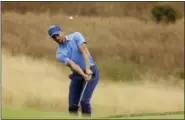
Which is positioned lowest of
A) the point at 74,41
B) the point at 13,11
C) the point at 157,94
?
the point at 157,94

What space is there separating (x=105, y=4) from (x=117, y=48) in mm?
1483

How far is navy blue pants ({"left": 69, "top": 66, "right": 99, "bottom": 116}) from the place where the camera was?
17.8 ft

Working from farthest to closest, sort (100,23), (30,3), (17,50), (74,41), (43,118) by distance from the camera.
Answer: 1. (100,23)
2. (30,3)
3. (17,50)
4. (74,41)
5. (43,118)

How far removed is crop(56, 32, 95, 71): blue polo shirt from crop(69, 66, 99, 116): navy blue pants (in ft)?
0.44

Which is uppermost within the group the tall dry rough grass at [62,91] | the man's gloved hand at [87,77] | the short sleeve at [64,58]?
the short sleeve at [64,58]

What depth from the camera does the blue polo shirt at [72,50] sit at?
5398 mm

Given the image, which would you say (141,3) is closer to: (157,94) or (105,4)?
(105,4)

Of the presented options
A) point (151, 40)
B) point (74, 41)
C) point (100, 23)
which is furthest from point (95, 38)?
point (74, 41)

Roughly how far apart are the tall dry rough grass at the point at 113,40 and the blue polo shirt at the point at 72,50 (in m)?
8.06

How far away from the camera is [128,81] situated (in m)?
15.9

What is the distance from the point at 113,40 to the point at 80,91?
11.8 metres

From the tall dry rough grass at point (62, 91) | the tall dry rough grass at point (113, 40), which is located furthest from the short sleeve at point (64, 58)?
the tall dry rough grass at point (113, 40)

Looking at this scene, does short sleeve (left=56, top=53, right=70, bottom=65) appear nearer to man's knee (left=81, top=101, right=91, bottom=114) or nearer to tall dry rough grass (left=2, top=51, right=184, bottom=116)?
man's knee (left=81, top=101, right=91, bottom=114)

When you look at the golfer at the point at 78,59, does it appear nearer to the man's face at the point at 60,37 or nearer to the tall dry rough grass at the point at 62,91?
the man's face at the point at 60,37
